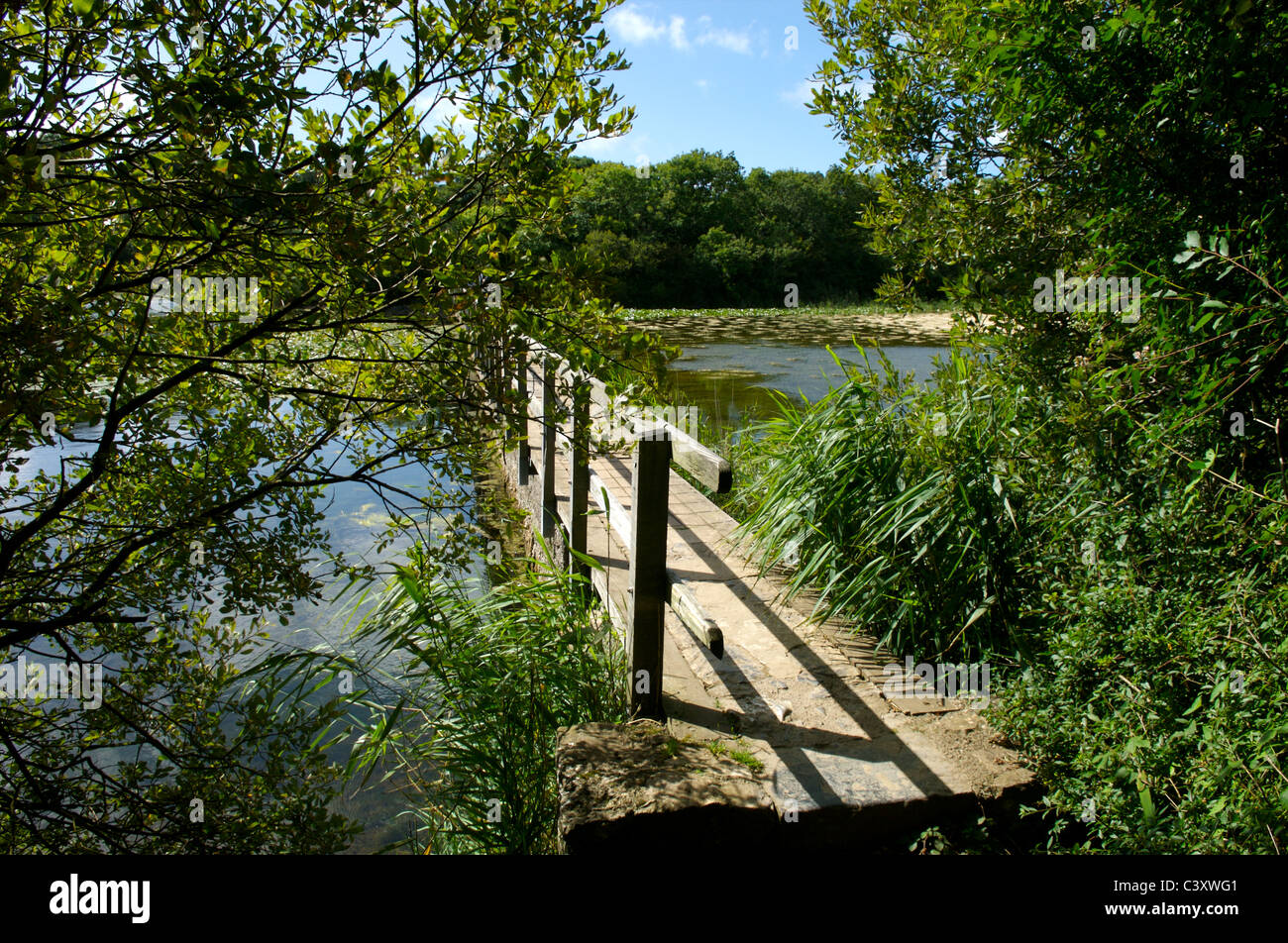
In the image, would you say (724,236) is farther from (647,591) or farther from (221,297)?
(221,297)

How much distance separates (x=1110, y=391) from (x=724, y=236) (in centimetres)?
4693

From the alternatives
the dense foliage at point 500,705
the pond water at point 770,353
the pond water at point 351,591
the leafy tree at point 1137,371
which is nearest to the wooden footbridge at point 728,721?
the dense foliage at point 500,705

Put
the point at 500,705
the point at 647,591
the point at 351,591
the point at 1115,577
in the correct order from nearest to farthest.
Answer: the point at 1115,577, the point at 647,591, the point at 500,705, the point at 351,591

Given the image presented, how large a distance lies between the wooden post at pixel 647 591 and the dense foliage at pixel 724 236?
38.6 meters

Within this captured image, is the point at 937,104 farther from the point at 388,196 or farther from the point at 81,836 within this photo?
the point at 81,836

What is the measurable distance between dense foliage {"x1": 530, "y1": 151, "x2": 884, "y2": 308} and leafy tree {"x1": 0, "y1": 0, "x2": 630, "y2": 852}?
39142 mm

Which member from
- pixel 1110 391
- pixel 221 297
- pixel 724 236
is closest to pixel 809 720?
pixel 1110 391

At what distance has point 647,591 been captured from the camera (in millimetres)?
3268

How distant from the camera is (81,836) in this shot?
2.43 metres

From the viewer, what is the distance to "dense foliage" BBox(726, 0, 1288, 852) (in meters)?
2.33

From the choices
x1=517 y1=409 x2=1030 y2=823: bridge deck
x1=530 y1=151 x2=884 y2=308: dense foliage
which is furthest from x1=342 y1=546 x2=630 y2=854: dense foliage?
x1=530 y1=151 x2=884 y2=308: dense foliage

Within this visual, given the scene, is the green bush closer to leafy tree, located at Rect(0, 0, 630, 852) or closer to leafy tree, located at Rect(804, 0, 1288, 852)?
leafy tree, located at Rect(804, 0, 1288, 852)
